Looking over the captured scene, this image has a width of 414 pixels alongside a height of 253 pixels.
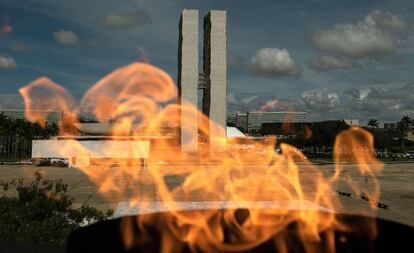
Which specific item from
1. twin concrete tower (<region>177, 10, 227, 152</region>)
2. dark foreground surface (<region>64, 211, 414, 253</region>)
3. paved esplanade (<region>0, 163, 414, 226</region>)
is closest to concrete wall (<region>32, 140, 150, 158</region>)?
paved esplanade (<region>0, 163, 414, 226</region>)

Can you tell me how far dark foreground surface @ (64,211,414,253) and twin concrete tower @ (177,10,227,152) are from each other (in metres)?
84.8

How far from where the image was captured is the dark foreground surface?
13.4ft

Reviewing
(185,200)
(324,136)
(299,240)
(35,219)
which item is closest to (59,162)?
(185,200)

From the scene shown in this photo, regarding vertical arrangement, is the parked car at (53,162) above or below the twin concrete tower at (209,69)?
below

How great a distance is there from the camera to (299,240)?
4883 millimetres

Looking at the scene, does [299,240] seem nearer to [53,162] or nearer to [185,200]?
[185,200]

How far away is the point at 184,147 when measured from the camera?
294 ft

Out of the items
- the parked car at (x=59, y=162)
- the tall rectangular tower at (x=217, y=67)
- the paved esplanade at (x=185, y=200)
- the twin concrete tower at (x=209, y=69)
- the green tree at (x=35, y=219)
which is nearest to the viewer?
the green tree at (x=35, y=219)

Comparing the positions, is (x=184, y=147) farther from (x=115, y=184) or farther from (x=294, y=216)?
(x=294, y=216)

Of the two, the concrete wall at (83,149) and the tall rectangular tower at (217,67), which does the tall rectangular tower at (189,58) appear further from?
the concrete wall at (83,149)

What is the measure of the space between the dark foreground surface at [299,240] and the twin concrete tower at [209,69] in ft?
278

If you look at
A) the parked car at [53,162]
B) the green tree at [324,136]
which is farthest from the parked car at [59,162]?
the green tree at [324,136]

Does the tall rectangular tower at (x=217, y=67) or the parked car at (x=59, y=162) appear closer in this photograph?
the parked car at (x=59, y=162)

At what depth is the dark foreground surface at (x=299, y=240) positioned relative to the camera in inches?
161
